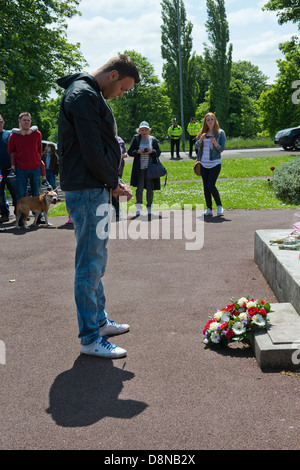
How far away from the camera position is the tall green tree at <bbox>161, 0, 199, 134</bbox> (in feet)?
180

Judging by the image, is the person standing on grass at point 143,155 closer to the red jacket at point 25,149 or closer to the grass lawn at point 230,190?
the grass lawn at point 230,190

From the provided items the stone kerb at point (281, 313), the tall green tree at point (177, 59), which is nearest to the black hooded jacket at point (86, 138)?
the stone kerb at point (281, 313)

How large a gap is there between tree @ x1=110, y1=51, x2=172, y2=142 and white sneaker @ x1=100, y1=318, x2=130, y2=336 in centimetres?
6485

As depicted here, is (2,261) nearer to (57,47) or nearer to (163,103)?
(57,47)

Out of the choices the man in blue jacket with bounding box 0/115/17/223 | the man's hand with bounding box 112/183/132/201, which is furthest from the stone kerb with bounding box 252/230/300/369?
the man in blue jacket with bounding box 0/115/17/223

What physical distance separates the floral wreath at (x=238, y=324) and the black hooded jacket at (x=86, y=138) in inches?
55.6

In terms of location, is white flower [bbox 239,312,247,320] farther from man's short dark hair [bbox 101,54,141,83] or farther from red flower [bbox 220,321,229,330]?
man's short dark hair [bbox 101,54,141,83]

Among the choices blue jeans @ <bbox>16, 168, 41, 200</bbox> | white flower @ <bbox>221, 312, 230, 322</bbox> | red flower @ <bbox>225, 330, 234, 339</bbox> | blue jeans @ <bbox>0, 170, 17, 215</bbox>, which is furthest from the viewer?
blue jeans @ <bbox>0, 170, 17, 215</bbox>

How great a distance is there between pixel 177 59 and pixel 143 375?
5485 cm

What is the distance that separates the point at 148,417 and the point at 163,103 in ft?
224

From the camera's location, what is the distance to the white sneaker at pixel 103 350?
166 inches

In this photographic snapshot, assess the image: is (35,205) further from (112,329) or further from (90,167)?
(90,167)

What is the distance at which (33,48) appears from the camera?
76.8 feet

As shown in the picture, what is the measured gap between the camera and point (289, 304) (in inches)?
185
